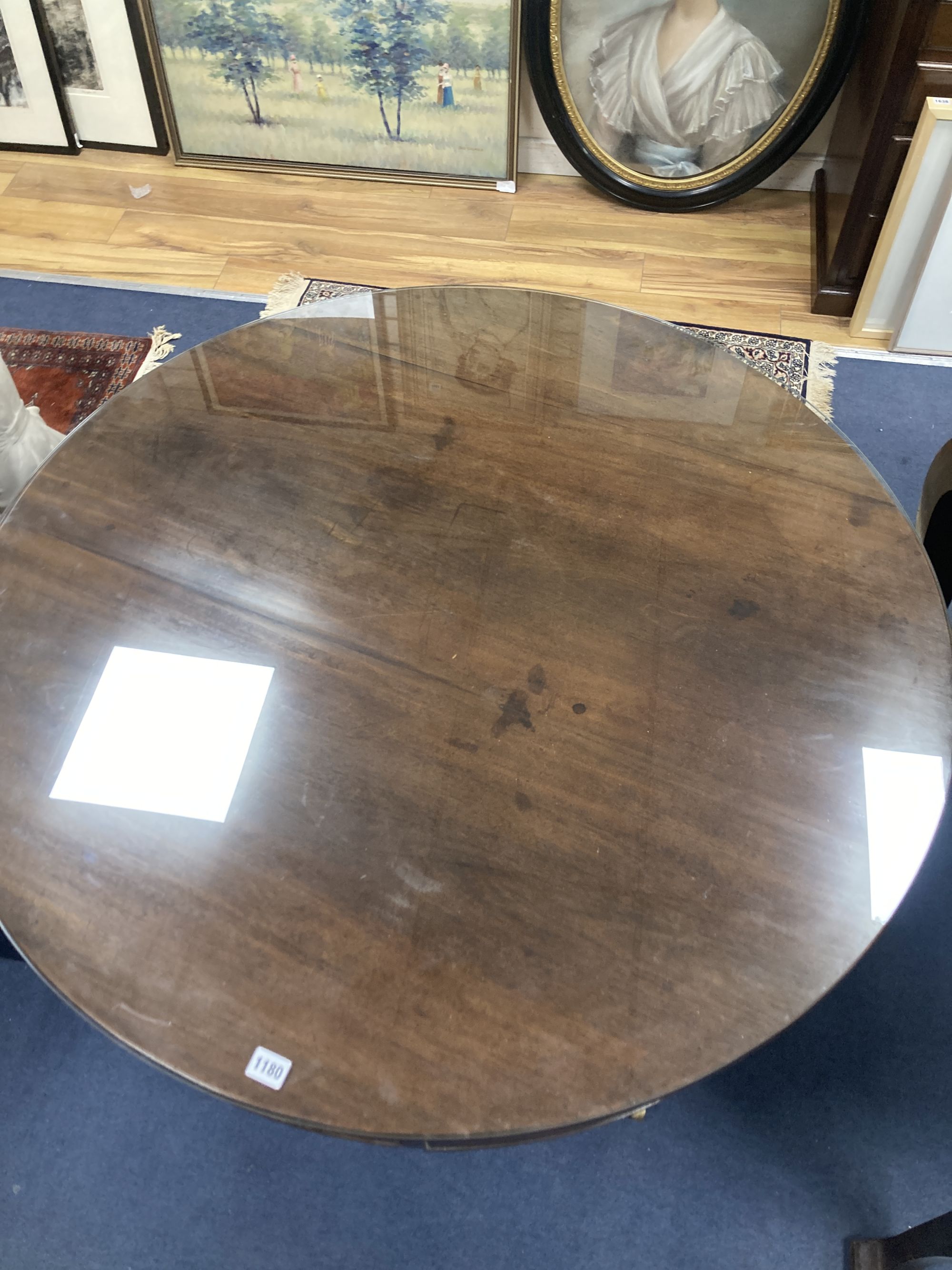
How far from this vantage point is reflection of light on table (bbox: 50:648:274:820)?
0.82 m

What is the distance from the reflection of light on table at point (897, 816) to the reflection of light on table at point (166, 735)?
53 cm

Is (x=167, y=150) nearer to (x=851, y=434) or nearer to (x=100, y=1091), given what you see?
(x=851, y=434)

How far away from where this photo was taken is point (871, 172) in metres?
1.79

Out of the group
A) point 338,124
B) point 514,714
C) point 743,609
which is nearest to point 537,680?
point 514,714

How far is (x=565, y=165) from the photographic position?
2.34 metres

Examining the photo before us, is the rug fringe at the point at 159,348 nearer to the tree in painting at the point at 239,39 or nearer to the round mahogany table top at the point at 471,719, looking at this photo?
the tree in painting at the point at 239,39

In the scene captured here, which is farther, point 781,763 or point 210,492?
point 210,492

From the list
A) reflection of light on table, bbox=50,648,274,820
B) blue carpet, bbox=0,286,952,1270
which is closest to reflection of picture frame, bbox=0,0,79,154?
reflection of light on table, bbox=50,648,274,820

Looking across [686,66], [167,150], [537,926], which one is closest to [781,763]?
[537,926]

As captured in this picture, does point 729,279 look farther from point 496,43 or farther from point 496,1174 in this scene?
point 496,1174

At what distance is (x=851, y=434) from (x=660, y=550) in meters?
1.01

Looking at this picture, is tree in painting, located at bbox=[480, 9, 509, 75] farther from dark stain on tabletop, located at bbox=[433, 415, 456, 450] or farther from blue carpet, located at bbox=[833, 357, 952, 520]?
dark stain on tabletop, located at bbox=[433, 415, 456, 450]

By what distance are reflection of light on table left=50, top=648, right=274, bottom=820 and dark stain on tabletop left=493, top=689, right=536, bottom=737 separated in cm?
21

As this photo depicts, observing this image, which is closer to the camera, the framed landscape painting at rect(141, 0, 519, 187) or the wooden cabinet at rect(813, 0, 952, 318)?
the wooden cabinet at rect(813, 0, 952, 318)
